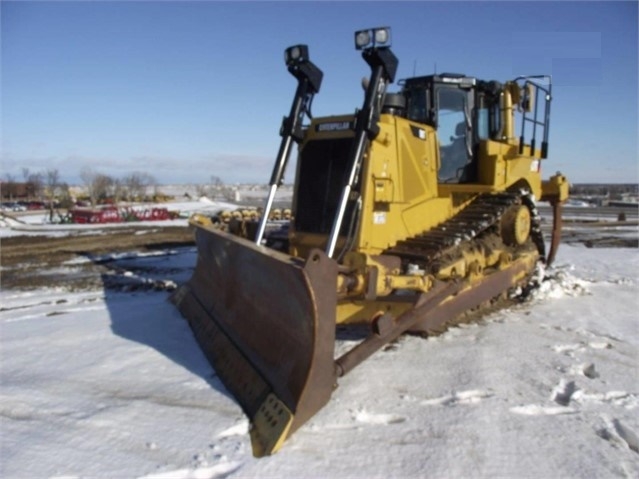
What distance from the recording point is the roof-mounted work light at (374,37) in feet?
16.8

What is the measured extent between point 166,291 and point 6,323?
2441mm

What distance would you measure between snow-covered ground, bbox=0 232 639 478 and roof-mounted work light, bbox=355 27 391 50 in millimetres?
2926

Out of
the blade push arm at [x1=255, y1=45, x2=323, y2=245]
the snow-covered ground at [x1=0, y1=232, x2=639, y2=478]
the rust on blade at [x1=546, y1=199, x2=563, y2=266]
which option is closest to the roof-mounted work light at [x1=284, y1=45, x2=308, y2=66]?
the blade push arm at [x1=255, y1=45, x2=323, y2=245]

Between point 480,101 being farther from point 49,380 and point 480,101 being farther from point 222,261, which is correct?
point 49,380

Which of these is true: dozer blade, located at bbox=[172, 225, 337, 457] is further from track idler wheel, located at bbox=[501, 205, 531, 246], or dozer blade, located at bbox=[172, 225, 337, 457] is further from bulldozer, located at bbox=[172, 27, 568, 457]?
track idler wheel, located at bbox=[501, 205, 531, 246]

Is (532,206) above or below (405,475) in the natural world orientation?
above

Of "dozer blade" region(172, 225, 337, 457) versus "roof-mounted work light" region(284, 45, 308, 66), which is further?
"roof-mounted work light" region(284, 45, 308, 66)

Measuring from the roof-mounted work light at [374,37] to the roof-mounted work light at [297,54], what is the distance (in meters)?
1.07

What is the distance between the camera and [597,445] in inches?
134

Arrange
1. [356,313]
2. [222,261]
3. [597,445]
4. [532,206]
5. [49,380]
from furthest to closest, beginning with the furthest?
[532,206] → [222,261] → [356,313] → [49,380] → [597,445]

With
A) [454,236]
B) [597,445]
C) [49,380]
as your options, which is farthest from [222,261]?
[597,445]

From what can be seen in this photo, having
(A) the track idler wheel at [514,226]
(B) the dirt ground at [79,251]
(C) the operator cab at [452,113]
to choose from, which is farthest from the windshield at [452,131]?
(B) the dirt ground at [79,251]

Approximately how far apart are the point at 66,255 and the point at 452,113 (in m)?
11.9

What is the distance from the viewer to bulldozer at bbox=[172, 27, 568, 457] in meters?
3.90
